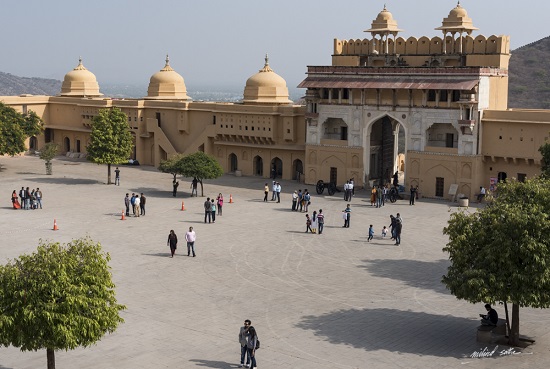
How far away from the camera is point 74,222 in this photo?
35.2 m

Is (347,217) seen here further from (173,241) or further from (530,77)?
(530,77)

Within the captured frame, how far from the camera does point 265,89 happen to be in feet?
182

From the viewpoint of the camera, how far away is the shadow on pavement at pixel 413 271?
83.6 ft

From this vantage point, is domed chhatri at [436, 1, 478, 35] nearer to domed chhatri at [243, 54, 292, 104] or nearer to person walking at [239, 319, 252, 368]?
domed chhatri at [243, 54, 292, 104]

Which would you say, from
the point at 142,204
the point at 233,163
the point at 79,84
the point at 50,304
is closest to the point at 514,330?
the point at 50,304

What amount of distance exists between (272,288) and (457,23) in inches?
1031

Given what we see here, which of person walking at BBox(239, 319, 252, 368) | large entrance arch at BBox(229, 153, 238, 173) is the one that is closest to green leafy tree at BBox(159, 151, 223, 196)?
large entrance arch at BBox(229, 153, 238, 173)

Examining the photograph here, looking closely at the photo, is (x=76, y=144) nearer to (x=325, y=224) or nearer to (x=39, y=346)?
(x=325, y=224)

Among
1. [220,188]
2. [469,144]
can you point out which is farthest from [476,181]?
[220,188]

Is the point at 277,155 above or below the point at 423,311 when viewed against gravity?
above

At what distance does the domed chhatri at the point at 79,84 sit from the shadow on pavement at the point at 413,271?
43710 mm

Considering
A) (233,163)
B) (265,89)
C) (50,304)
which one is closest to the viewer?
(50,304)

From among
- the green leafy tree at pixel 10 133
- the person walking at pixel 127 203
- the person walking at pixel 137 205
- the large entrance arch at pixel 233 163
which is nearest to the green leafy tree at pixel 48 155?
the green leafy tree at pixel 10 133

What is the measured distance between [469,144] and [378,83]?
6.18m
